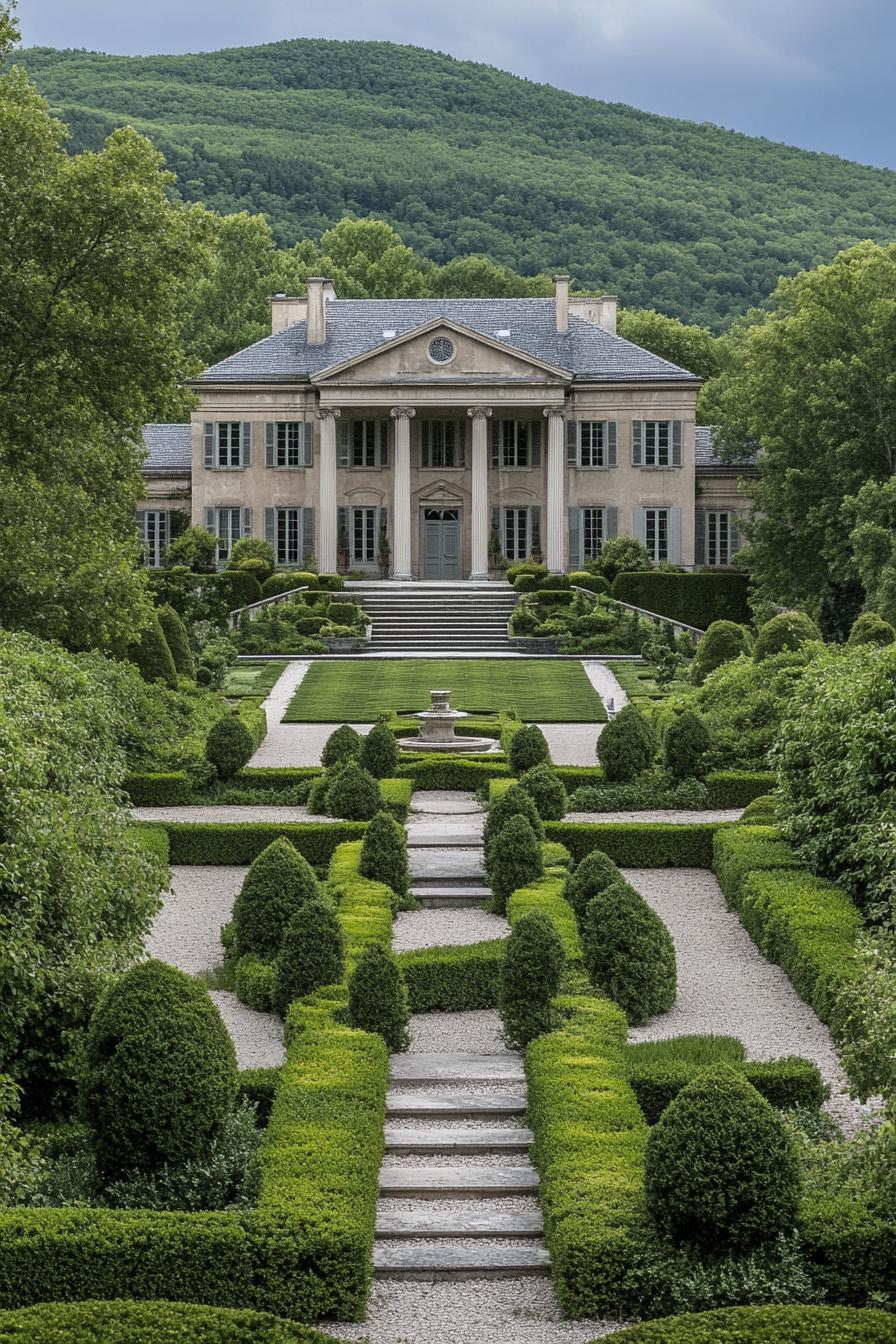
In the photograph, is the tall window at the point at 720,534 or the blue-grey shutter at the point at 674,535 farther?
the tall window at the point at 720,534

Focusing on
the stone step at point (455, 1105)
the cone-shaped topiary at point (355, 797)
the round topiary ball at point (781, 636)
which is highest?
the round topiary ball at point (781, 636)

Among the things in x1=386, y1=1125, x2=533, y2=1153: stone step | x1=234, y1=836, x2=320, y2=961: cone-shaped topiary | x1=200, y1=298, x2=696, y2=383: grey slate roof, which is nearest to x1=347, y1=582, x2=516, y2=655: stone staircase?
x1=200, y1=298, x2=696, y2=383: grey slate roof

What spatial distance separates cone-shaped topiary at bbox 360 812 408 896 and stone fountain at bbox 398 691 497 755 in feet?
32.5

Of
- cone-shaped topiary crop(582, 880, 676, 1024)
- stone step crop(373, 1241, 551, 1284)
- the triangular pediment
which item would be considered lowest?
stone step crop(373, 1241, 551, 1284)

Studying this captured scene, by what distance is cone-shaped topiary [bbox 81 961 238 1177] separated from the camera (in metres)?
11.5

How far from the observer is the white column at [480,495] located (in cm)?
5734

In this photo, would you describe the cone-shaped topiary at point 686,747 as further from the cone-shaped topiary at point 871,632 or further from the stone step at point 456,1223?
the stone step at point 456,1223

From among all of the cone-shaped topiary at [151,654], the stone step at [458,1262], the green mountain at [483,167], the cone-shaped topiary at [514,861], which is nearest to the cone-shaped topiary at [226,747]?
the cone-shaped topiary at [151,654]

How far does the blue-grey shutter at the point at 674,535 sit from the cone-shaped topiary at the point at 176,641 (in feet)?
79.7

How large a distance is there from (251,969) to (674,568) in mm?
39899

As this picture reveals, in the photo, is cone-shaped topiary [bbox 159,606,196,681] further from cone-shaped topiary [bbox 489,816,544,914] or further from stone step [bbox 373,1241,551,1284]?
stone step [bbox 373,1241,551,1284]

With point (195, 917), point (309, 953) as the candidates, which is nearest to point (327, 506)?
point (195, 917)

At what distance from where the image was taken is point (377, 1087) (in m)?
13.4

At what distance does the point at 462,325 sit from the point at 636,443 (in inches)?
283
